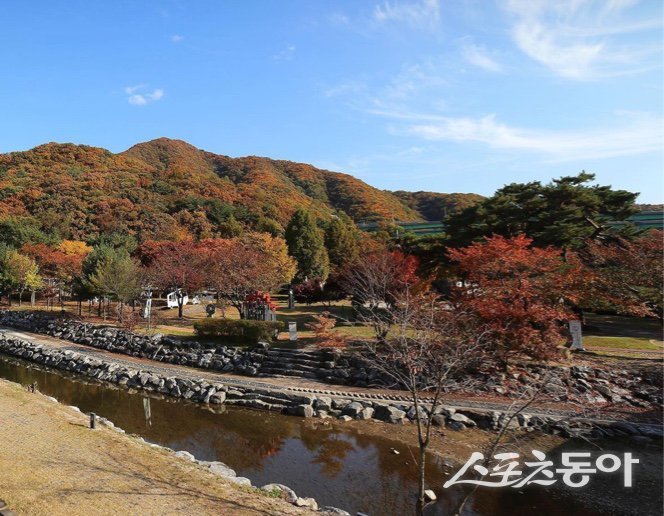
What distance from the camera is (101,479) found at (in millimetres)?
7941

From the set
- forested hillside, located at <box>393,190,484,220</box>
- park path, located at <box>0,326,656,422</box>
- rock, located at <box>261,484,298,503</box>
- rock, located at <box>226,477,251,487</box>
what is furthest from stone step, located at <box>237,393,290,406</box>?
forested hillside, located at <box>393,190,484,220</box>

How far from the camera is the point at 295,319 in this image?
2731 cm

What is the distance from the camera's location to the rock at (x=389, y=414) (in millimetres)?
13424

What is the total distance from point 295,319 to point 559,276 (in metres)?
16.2

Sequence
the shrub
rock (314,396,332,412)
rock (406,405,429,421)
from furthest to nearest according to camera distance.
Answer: the shrub → rock (314,396,332,412) → rock (406,405,429,421)

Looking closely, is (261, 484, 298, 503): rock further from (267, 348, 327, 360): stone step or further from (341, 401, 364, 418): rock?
(267, 348, 327, 360): stone step

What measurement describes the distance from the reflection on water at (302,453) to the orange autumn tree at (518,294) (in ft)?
18.3

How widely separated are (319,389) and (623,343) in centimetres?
1375

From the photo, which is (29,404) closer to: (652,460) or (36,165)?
(652,460)

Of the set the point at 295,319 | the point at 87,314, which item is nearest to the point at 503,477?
the point at 295,319

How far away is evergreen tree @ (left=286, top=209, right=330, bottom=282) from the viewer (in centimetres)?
4350

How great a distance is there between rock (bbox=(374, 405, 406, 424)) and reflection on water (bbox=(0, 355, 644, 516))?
4.12 feet

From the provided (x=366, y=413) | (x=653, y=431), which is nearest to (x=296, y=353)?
(x=366, y=413)

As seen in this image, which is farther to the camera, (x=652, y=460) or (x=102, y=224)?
(x=102, y=224)
